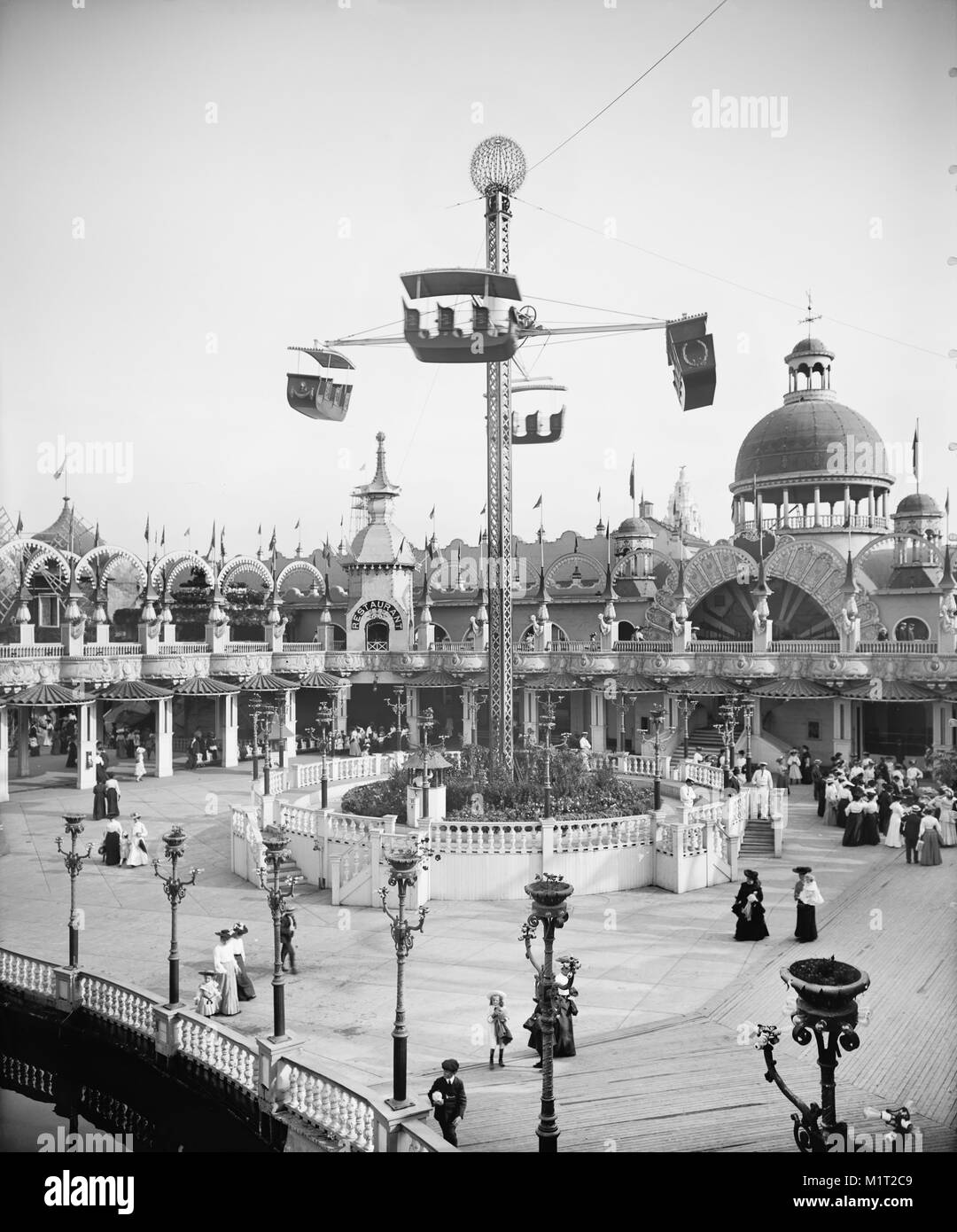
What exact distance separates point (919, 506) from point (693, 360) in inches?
1055

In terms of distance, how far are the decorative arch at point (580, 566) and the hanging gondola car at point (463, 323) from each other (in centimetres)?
2711

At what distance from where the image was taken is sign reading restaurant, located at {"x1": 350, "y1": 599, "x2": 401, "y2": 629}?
4606 cm

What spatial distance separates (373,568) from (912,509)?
24.2 m

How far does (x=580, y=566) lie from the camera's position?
50.2 meters

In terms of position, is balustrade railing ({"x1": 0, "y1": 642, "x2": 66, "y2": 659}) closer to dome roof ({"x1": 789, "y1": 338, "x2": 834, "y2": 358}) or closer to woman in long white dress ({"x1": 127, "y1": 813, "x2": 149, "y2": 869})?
woman in long white dress ({"x1": 127, "y1": 813, "x2": 149, "y2": 869})

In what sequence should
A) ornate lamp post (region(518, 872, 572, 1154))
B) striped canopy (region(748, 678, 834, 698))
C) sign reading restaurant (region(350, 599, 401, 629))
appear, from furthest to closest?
sign reading restaurant (region(350, 599, 401, 629)) → striped canopy (region(748, 678, 834, 698)) → ornate lamp post (region(518, 872, 572, 1154))

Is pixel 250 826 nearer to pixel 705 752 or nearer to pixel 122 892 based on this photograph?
pixel 122 892

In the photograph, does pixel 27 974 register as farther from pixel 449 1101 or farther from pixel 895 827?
pixel 895 827

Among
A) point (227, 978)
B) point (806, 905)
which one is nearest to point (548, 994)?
point (227, 978)

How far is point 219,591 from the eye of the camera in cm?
4028

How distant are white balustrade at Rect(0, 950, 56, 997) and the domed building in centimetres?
3609

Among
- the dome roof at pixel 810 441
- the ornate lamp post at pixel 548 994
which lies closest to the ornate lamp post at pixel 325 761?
the ornate lamp post at pixel 548 994

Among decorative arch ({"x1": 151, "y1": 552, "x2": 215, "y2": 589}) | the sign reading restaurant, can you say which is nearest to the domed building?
the sign reading restaurant
